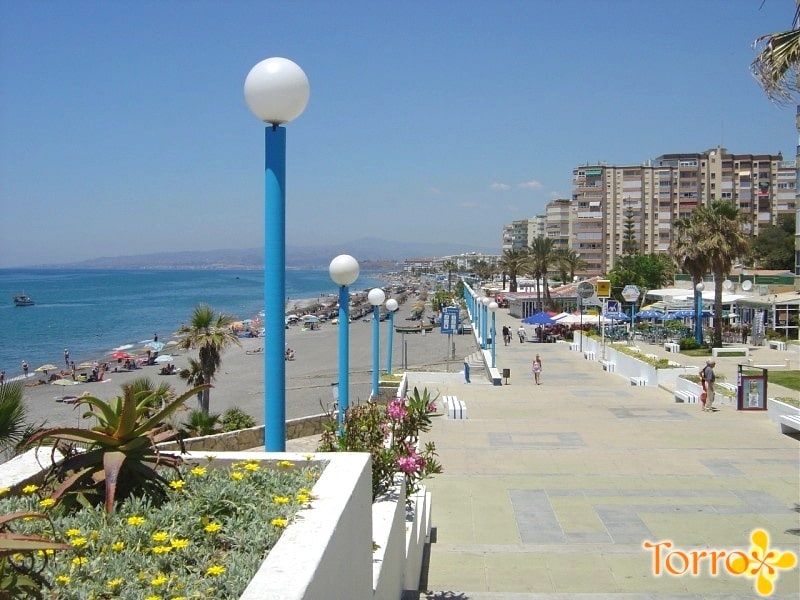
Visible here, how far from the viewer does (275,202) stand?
190 inches

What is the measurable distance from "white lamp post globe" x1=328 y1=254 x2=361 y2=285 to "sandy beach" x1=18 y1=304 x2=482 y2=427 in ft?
41.0

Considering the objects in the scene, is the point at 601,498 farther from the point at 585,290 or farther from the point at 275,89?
the point at 585,290

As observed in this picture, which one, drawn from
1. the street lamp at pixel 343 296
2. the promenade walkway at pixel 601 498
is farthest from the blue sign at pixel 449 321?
the street lamp at pixel 343 296

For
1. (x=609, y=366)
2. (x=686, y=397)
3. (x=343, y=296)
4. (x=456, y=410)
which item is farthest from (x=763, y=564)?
(x=609, y=366)

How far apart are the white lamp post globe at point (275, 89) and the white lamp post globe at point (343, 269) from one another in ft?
15.7

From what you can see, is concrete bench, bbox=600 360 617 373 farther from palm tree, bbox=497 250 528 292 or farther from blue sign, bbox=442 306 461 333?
palm tree, bbox=497 250 528 292

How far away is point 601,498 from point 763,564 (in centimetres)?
274

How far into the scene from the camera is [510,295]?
7119 centimetres

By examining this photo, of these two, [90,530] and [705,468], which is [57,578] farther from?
[705,468]

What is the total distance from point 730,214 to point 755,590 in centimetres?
3325

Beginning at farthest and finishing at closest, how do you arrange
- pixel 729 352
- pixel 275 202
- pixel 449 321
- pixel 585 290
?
pixel 585 290 < pixel 729 352 < pixel 449 321 < pixel 275 202

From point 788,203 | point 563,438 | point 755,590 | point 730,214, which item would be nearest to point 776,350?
point 730,214

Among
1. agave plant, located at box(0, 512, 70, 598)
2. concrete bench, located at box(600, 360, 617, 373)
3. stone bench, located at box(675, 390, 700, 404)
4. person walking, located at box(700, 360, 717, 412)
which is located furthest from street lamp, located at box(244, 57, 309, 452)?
concrete bench, located at box(600, 360, 617, 373)

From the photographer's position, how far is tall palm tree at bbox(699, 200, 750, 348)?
1381 inches
